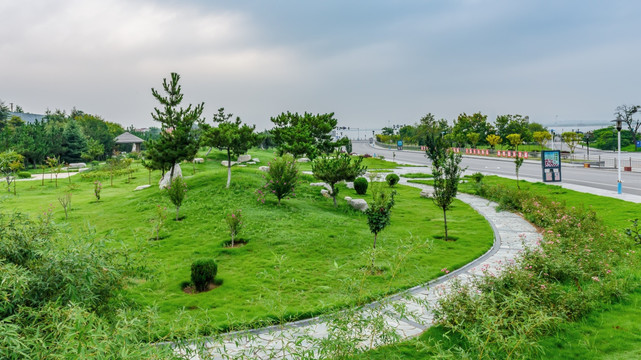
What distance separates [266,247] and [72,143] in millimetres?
42431

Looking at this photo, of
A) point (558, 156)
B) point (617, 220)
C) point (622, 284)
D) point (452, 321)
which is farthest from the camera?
point (558, 156)

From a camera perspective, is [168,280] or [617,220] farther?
[617,220]

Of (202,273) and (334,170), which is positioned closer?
(202,273)

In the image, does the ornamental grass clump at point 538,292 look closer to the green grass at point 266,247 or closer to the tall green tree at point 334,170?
the green grass at point 266,247

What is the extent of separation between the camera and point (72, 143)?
4434cm

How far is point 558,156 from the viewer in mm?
25250

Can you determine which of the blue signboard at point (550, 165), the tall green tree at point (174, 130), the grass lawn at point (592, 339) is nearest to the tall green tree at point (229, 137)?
the tall green tree at point (174, 130)

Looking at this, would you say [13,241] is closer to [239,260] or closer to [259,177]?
[239,260]

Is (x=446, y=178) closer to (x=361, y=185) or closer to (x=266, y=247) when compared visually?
(x=266, y=247)

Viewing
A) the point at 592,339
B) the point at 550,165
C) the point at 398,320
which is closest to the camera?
the point at 398,320

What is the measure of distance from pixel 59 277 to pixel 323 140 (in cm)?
3228

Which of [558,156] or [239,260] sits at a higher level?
[558,156]

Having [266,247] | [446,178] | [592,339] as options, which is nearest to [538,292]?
[592,339]

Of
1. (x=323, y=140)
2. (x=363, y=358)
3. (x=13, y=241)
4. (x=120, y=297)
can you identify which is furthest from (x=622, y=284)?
(x=323, y=140)
